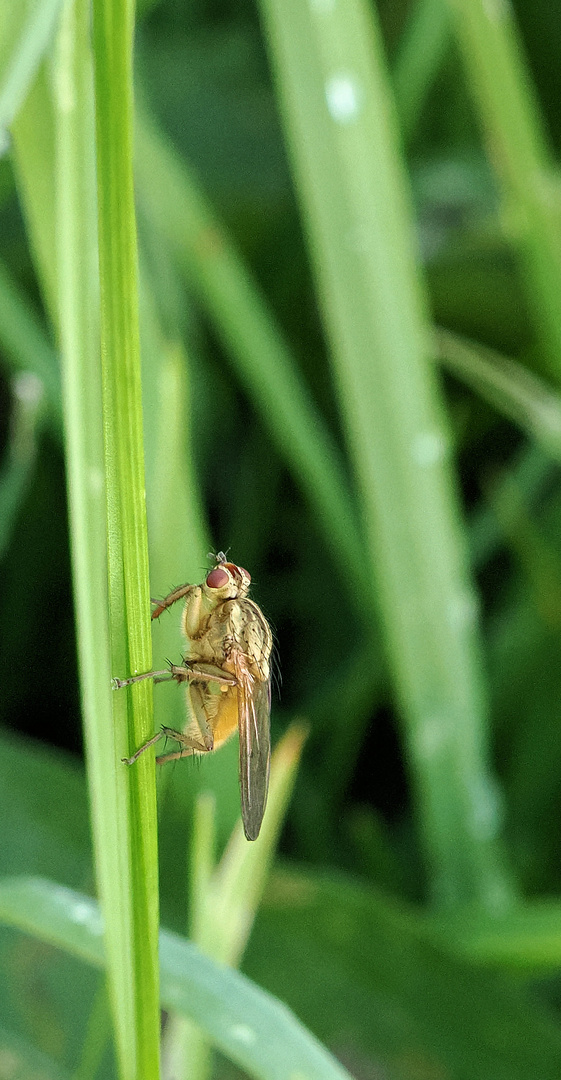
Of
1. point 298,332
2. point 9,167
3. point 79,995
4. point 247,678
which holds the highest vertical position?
point 9,167

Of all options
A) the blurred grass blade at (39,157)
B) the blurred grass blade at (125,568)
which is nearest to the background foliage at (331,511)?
the blurred grass blade at (39,157)

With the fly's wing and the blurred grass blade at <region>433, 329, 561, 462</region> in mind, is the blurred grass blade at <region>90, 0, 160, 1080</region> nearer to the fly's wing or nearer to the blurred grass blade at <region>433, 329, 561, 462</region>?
the fly's wing

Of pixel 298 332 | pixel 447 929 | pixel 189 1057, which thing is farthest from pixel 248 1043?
Result: pixel 298 332

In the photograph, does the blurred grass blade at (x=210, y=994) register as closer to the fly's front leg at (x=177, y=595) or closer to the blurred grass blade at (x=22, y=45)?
the fly's front leg at (x=177, y=595)

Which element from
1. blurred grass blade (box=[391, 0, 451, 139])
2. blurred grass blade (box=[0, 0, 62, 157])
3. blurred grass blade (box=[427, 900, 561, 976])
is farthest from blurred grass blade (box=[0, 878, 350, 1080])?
blurred grass blade (box=[391, 0, 451, 139])

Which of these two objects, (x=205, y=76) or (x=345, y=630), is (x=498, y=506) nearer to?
(x=345, y=630)

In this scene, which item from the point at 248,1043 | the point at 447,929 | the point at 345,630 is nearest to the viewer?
the point at 248,1043
